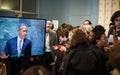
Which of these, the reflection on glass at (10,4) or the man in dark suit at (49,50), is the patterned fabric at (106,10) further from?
the man in dark suit at (49,50)

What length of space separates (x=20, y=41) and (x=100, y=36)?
115 centimetres

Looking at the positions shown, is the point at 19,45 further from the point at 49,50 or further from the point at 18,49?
the point at 49,50

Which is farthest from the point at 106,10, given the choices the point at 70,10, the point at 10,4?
the point at 10,4

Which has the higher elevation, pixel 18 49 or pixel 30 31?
pixel 30 31

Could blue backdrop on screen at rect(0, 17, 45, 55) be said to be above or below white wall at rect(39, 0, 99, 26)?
below

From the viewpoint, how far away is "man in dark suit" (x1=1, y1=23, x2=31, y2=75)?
12.8 feet

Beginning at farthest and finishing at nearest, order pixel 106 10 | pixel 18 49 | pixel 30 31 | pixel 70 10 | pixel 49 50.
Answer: pixel 70 10
pixel 106 10
pixel 49 50
pixel 30 31
pixel 18 49

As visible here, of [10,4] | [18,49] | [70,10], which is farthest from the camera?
[70,10]

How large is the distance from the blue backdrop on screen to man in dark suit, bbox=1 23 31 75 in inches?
2.5

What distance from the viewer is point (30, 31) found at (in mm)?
4148

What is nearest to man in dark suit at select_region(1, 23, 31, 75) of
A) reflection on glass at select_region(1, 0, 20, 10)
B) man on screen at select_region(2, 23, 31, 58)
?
man on screen at select_region(2, 23, 31, 58)

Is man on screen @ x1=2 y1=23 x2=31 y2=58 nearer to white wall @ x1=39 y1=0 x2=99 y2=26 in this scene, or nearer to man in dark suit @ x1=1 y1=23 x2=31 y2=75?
man in dark suit @ x1=1 y1=23 x2=31 y2=75

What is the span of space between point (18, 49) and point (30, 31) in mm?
321

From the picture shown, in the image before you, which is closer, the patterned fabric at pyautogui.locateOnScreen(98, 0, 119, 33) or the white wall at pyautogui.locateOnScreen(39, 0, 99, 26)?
the patterned fabric at pyautogui.locateOnScreen(98, 0, 119, 33)
